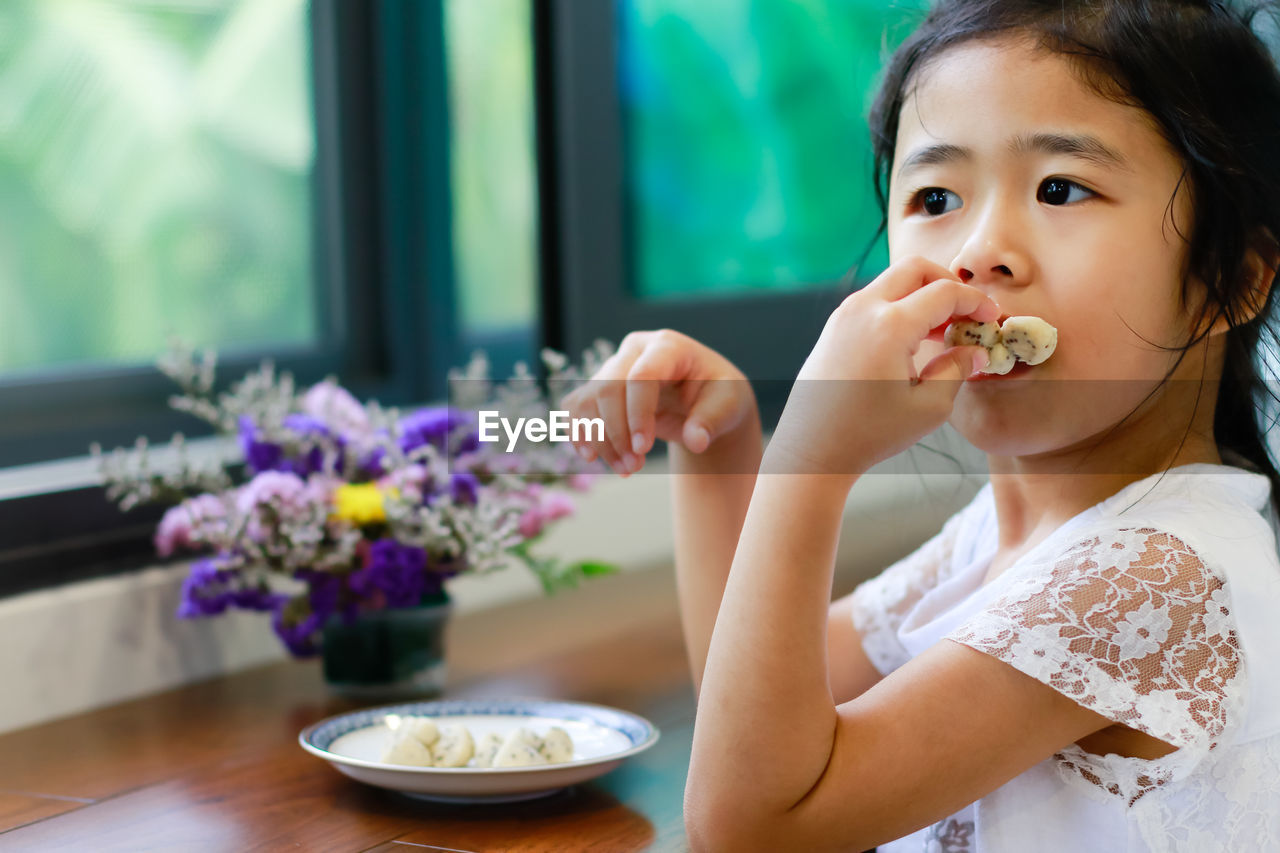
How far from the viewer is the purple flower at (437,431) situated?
1.18 m

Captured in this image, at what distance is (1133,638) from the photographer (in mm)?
722

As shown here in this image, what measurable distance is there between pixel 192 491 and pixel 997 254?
763 millimetres

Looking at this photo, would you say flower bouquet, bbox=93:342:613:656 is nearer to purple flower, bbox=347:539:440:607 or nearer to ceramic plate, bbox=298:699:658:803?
purple flower, bbox=347:539:440:607

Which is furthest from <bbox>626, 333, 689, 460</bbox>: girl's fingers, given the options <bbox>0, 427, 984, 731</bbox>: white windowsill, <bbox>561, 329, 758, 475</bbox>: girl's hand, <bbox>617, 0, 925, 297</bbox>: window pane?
<bbox>617, 0, 925, 297</bbox>: window pane

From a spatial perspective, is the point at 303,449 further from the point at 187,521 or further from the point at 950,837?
the point at 950,837

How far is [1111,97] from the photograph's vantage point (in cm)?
78

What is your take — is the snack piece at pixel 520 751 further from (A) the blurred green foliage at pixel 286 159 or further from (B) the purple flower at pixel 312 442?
(A) the blurred green foliage at pixel 286 159

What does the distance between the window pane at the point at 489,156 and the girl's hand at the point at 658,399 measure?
0.85 metres

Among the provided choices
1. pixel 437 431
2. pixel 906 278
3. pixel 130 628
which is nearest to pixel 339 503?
pixel 437 431

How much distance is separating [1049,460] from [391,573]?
53cm

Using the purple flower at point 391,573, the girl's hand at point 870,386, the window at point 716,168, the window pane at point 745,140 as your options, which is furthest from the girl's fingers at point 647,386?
the window pane at point 745,140

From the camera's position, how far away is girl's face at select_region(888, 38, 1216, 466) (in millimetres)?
774

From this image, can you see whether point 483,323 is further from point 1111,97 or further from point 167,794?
point 1111,97

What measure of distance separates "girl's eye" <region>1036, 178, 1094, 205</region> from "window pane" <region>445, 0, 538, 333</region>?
106 centimetres
